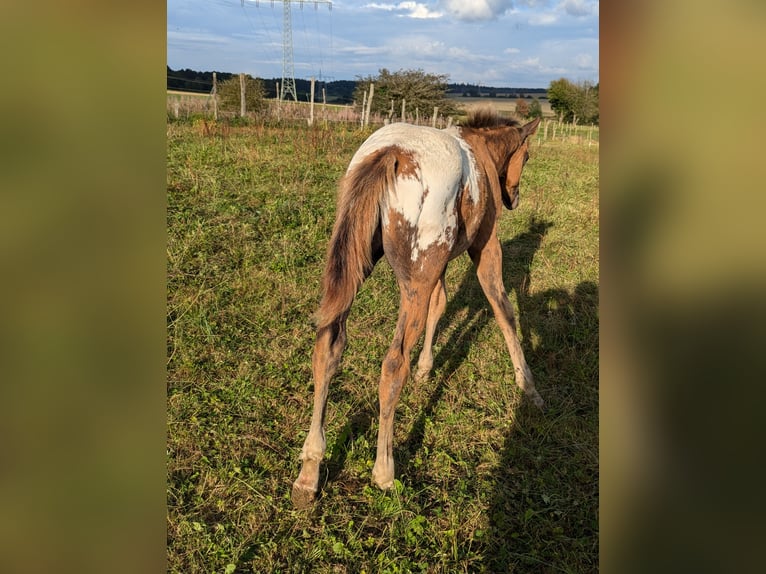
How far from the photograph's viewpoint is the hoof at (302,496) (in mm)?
2896

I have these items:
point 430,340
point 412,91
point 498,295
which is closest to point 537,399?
point 498,295

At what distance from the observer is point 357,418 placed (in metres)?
3.79

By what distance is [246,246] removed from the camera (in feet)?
20.2

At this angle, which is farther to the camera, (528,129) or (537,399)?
(528,129)

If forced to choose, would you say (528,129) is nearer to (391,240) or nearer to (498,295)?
(498,295)

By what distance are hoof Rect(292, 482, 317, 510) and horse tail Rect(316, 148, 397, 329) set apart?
99 cm

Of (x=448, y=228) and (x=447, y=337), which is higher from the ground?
(x=448, y=228)

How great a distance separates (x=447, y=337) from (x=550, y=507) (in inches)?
95.7

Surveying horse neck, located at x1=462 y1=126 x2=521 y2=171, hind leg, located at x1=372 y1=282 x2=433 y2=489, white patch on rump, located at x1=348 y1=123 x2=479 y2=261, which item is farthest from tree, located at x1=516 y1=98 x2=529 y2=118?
hind leg, located at x1=372 y1=282 x2=433 y2=489
